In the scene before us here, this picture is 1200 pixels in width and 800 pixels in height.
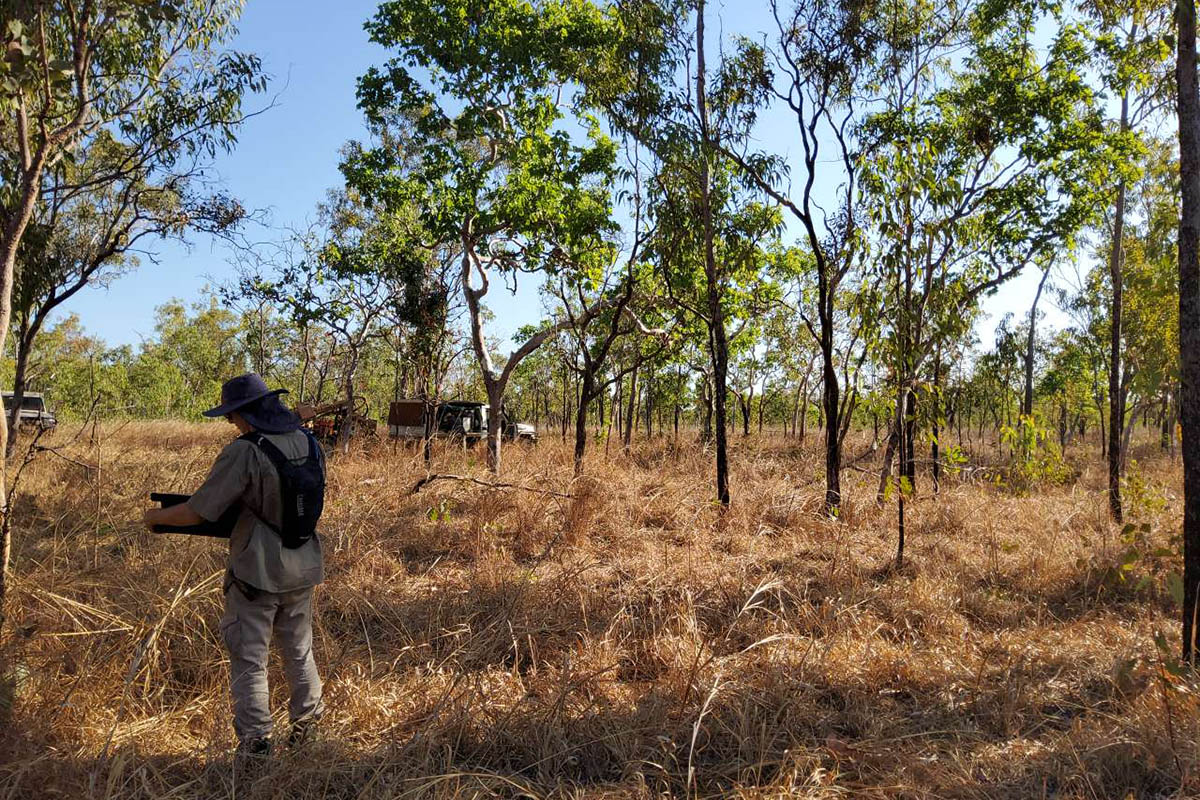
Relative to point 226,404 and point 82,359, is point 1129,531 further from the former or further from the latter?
point 82,359

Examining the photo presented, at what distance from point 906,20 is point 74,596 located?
34.8ft

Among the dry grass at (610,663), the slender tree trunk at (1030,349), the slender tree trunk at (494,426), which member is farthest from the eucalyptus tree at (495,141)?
the slender tree trunk at (1030,349)

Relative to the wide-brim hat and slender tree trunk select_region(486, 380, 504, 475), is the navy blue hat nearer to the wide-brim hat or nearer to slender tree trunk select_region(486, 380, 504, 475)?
the wide-brim hat

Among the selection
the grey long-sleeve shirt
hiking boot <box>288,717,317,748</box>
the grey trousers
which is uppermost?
the grey long-sleeve shirt

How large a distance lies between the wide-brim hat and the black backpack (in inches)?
5.6

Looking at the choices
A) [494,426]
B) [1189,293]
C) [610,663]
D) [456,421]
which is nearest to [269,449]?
[610,663]

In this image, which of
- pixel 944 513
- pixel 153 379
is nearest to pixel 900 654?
pixel 944 513

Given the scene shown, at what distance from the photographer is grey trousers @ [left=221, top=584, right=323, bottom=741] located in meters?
2.96

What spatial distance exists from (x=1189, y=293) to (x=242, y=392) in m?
5.30

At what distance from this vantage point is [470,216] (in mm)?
10734

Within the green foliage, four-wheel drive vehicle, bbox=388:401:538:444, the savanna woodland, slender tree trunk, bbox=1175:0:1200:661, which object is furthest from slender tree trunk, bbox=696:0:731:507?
four-wheel drive vehicle, bbox=388:401:538:444

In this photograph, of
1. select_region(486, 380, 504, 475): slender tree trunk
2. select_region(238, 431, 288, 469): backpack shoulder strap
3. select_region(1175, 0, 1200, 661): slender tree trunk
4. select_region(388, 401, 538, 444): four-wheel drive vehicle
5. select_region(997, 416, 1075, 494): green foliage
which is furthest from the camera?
select_region(388, 401, 538, 444): four-wheel drive vehicle

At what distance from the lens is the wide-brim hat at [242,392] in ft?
10.2

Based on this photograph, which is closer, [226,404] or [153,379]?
[226,404]
